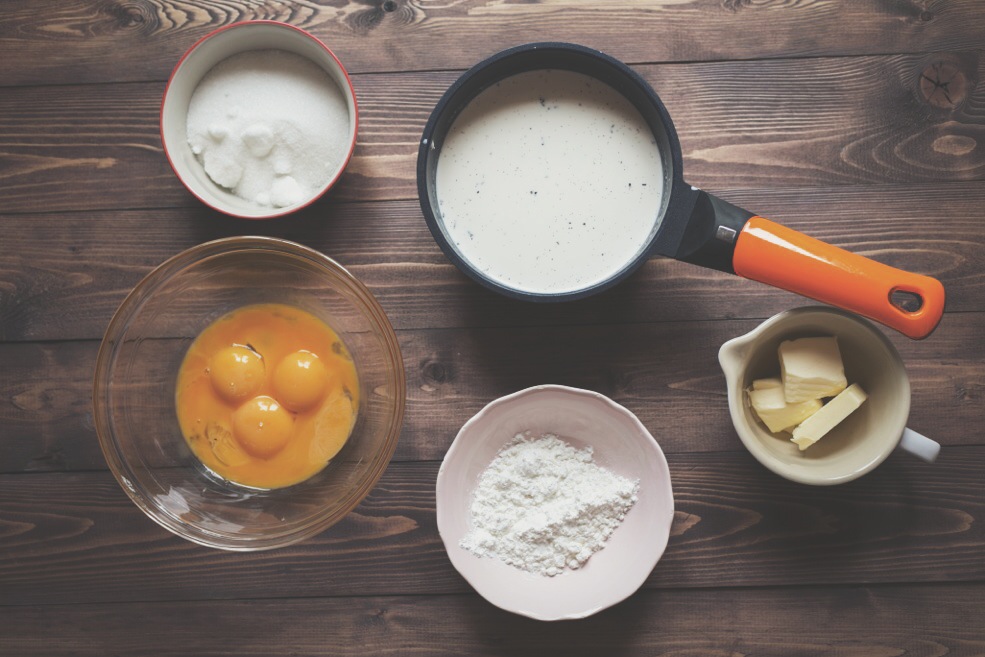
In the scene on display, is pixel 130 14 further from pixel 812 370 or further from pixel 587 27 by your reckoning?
pixel 812 370

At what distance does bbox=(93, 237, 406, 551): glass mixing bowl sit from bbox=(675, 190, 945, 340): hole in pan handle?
47cm

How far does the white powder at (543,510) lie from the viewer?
1090mm

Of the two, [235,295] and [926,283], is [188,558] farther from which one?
[926,283]

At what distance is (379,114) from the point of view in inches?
45.7

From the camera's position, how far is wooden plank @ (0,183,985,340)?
1.15 metres

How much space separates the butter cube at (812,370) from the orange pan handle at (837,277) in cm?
9

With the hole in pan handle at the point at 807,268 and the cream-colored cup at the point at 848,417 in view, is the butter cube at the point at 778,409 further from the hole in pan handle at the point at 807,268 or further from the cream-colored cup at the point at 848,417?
the hole in pan handle at the point at 807,268

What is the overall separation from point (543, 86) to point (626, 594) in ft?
2.35

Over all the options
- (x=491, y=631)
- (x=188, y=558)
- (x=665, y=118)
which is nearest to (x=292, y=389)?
(x=188, y=558)

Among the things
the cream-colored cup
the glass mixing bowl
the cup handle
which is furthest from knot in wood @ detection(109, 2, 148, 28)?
the cup handle

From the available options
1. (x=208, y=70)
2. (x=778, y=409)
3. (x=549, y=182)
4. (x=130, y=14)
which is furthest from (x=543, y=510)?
(x=130, y=14)

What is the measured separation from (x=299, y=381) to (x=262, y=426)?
3.1 inches

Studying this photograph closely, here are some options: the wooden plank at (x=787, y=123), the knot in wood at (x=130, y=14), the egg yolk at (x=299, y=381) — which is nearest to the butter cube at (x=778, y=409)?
the wooden plank at (x=787, y=123)

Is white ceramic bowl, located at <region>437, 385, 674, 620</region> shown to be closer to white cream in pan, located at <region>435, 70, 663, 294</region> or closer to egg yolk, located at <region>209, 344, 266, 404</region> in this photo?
white cream in pan, located at <region>435, 70, 663, 294</region>
